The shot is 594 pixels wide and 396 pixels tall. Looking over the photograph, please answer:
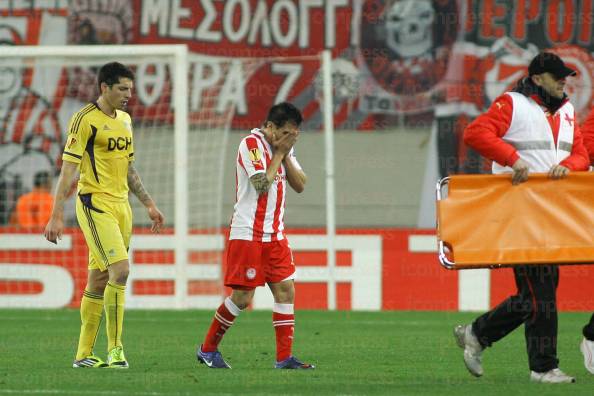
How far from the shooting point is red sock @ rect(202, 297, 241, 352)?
313 inches

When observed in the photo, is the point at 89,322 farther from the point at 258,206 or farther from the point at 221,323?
the point at 258,206

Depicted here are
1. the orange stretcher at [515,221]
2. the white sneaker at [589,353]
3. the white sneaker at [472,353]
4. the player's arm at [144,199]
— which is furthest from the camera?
the player's arm at [144,199]

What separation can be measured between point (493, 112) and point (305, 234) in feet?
22.3

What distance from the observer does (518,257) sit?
22.6 feet

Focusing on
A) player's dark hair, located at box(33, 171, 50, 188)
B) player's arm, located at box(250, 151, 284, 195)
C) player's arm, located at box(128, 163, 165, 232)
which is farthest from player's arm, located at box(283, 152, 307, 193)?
player's dark hair, located at box(33, 171, 50, 188)

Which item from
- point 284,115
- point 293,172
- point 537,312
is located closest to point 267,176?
point 293,172

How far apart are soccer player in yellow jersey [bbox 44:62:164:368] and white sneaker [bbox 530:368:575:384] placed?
2399 millimetres

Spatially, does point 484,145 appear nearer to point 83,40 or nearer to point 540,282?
point 540,282

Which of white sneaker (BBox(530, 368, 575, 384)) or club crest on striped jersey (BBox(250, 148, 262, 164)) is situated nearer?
white sneaker (BBox(530, 368, 575, 384))

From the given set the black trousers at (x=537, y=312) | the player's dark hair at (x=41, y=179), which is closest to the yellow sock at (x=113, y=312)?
the black trousers at (x=537, y=312)

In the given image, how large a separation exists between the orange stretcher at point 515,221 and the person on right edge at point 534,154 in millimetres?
99

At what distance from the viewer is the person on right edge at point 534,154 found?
6.90m

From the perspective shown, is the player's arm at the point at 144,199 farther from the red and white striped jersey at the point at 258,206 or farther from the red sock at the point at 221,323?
the red sock at the point at 221,323

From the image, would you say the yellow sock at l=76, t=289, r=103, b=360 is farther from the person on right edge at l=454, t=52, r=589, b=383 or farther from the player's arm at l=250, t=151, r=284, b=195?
the person on right edge at l=454, t=52, r=589, b=383
